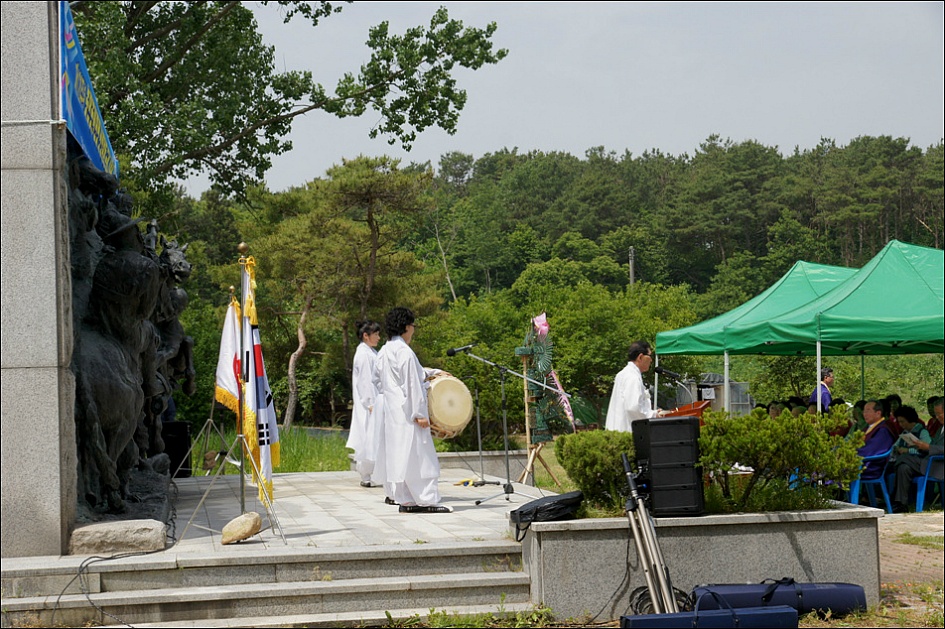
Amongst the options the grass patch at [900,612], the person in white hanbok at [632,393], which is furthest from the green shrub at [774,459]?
the person in white hanbok at [632,393]

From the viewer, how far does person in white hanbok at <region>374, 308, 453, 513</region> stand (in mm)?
9656

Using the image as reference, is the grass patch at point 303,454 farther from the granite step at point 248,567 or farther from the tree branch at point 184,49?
the granite step at point 248,567

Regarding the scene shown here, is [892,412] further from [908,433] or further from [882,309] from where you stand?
[882,309]

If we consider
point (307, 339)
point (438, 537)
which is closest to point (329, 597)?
point (438, 537)

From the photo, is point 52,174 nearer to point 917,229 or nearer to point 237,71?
point 237,71

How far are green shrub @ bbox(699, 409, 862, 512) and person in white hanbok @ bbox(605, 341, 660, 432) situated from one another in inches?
79.4

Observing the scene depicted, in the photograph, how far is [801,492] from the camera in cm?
755

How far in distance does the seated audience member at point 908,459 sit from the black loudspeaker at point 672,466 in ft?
19.9

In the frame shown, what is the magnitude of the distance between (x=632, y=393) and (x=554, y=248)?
1859 inches

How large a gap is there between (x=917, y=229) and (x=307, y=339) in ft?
114

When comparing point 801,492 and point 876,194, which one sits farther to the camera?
point 876,194

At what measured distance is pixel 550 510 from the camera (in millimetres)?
7035

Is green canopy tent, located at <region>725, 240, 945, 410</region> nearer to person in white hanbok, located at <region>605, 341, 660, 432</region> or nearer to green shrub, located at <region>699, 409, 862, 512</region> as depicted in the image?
person in white hanbok, located at <region>605, 341, 660, 432</region>

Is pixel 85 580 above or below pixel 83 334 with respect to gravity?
below
